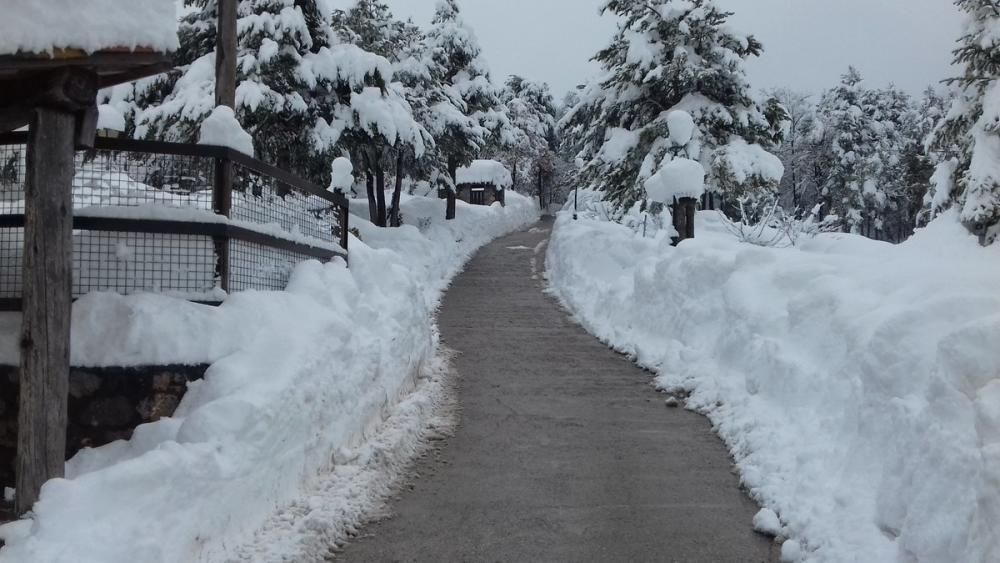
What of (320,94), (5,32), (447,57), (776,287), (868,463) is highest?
(447,57)

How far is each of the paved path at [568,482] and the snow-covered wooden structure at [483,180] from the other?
3232cm

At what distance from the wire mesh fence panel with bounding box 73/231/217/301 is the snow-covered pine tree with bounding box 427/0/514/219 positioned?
68.2 ft

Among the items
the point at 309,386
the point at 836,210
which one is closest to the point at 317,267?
the point at 309,386

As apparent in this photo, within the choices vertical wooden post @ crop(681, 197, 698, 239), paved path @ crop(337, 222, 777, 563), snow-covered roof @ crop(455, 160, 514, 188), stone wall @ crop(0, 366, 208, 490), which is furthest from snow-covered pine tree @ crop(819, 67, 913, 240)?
stone wall @ crop(0, 366, 208, 490)

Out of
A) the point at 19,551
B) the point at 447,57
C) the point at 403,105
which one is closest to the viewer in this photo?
the point at 19,551

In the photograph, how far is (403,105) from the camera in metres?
18.9

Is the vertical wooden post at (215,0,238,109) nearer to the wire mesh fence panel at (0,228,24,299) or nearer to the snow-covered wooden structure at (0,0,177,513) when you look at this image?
the wire mesh fence panel at (0,228,24,299)

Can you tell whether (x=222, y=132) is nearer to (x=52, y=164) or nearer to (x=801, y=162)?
(x=52, y=164)

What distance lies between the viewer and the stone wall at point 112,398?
5.20m

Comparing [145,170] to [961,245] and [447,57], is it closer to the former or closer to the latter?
[961,245]

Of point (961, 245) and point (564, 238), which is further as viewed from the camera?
point (564, 238)

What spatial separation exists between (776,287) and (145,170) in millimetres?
6784

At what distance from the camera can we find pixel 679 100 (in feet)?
64.8

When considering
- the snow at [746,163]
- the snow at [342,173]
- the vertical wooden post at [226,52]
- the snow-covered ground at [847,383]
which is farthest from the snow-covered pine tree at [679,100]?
the vertical wooden post at [226,52]
